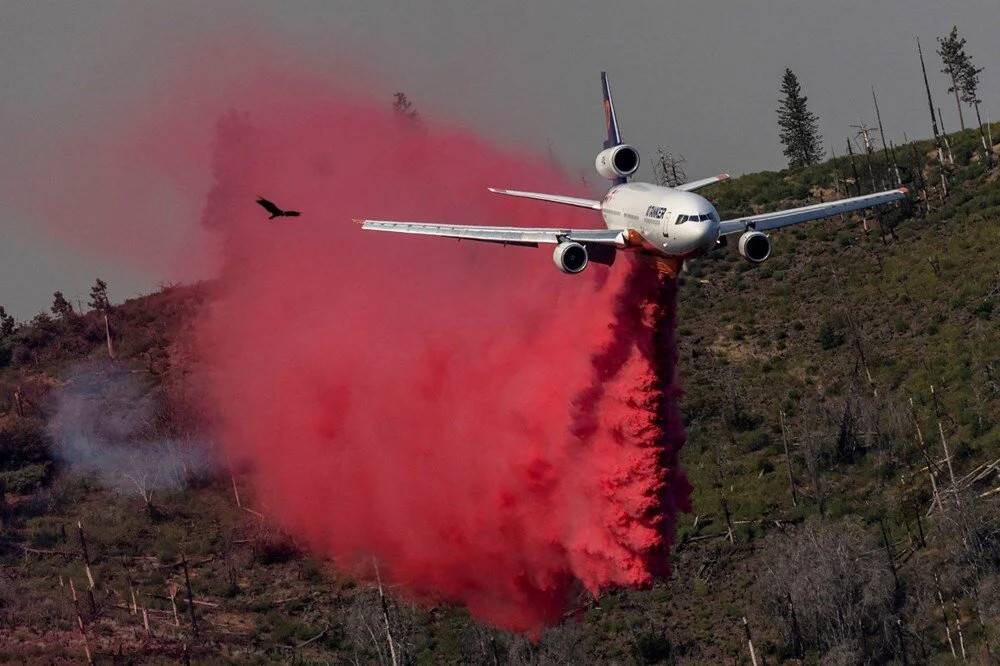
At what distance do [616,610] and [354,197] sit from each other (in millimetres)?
23864

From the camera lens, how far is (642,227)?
166 feet

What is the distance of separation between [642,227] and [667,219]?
→ 1.79 metres

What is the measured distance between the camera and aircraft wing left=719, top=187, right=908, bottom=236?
171 feet

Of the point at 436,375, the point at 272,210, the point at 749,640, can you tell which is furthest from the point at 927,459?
the point at 272,210

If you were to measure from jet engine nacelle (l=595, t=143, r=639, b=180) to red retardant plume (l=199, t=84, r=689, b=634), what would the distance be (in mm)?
3352

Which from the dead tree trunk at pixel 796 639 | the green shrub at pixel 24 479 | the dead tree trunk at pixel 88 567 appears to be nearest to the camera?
the dead tree trunk at pixel 796 639

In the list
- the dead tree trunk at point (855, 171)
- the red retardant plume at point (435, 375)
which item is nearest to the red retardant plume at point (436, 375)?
the red retardant plume at point (435, 375)

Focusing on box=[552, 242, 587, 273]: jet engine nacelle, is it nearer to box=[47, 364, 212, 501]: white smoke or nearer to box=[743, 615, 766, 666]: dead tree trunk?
box=[743, 615, 766, 666]: dead tree trunk

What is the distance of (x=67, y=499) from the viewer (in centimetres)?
9469

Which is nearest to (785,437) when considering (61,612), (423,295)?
(423,295)

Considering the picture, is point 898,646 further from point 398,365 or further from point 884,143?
point 884,143

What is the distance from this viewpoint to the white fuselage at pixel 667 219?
157 feet

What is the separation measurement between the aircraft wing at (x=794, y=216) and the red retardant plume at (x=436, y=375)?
121 inches

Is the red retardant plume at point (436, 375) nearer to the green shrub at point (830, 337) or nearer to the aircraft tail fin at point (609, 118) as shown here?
the aircraft tail fin at point (609, 118)
